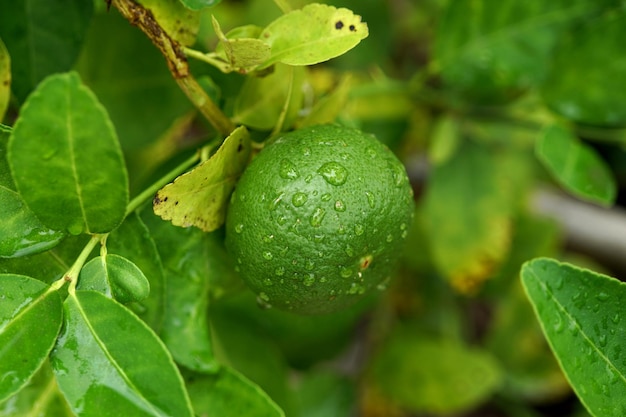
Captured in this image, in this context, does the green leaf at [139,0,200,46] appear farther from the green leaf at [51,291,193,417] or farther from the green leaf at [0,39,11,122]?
the green leaf at [51,291,193,417]

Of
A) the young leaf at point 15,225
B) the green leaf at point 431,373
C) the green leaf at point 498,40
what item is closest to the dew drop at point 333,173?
the young leaf at point 15,225

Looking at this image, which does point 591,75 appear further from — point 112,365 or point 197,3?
point 112,365

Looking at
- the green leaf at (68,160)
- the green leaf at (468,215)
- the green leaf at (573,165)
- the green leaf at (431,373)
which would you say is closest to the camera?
the green leaf at (68,160)

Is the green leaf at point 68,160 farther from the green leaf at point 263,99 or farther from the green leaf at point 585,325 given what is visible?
the green leaf at point 585,325

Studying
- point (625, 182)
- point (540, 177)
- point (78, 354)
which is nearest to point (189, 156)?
point (78, 354)

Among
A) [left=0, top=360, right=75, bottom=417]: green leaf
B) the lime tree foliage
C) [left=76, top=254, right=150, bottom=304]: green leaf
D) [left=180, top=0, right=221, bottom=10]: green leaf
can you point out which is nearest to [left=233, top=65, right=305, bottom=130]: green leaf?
the lime tree foliage

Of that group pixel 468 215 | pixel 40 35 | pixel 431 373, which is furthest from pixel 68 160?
pixel 431 373
